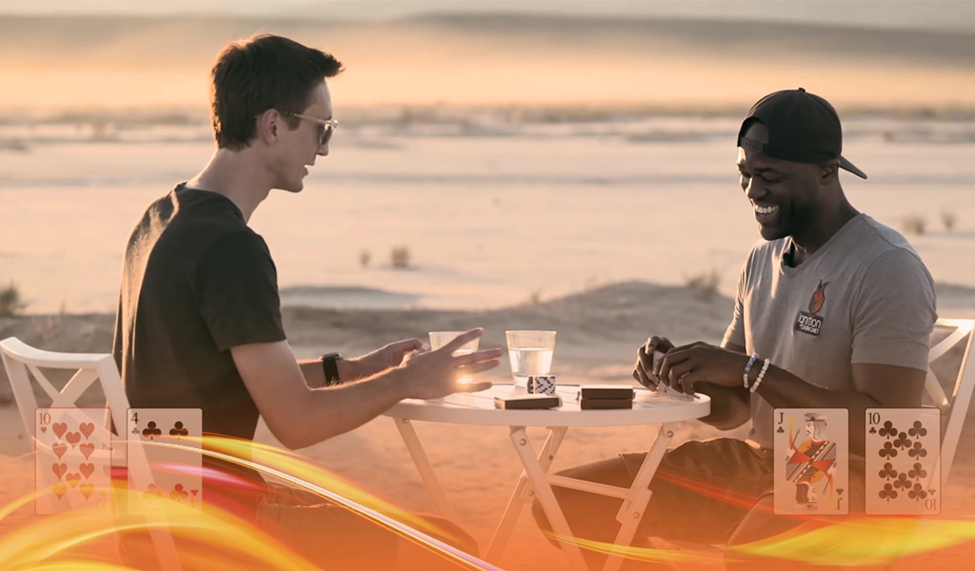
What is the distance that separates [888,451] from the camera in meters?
3.47

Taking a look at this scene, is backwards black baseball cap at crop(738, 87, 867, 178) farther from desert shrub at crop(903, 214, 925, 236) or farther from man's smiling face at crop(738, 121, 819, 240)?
desert shrub at crop(903, 214, 925, 236)

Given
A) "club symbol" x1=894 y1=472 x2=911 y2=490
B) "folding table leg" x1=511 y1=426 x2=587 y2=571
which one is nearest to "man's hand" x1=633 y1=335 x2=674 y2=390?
"folding table leg" x1=511 y1=426 x2=587 y2=571

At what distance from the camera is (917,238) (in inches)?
956

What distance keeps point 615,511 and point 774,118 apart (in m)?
1.34

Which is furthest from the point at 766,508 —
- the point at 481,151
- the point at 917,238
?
the point at 481,151

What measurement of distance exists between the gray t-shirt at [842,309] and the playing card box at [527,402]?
2.42ft

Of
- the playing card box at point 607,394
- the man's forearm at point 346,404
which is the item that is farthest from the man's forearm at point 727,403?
the man's forearm at point 346,404

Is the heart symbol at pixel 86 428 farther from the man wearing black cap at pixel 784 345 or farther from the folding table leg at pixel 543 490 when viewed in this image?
the man wearing black cap at pixel 784 345

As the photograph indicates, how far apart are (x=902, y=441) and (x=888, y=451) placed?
0.16 ft

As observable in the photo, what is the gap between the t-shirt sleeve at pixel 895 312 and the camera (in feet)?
11.1

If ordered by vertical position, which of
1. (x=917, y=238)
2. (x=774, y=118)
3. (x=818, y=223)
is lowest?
(x=917, y=238)

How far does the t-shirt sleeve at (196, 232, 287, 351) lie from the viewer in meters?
3.02

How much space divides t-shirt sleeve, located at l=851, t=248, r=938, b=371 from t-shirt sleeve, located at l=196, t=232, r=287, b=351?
1.63 m

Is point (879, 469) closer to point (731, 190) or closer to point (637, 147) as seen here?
point (731, 190)
